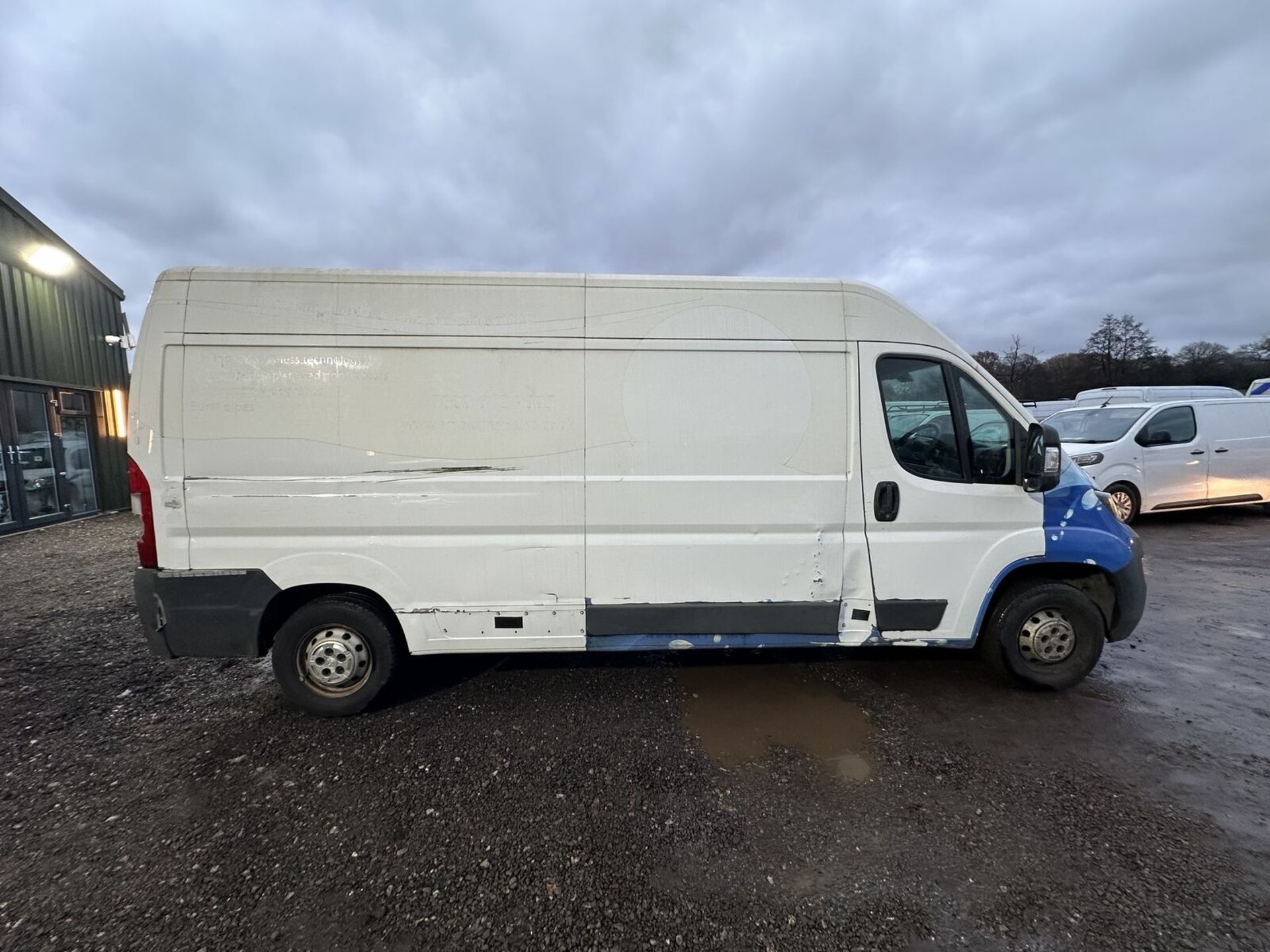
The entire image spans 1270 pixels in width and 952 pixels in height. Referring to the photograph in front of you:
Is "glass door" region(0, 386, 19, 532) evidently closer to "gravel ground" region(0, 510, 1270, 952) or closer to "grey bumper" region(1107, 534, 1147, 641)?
"gravel ground" region(0, 510, 1270, 952)

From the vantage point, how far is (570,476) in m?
3.20

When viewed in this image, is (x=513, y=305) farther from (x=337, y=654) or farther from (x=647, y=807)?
(x=647, y=807)

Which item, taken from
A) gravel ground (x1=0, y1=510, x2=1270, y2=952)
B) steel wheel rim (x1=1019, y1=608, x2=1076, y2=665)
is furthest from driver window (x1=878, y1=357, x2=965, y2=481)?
gravel ground (x1=0, y1=510, x2=1270, y2=952)

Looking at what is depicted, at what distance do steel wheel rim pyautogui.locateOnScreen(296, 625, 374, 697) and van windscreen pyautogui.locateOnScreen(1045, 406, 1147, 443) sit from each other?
9.73 metres

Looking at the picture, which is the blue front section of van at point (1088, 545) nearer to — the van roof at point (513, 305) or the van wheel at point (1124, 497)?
the van roof at point (513, 305)

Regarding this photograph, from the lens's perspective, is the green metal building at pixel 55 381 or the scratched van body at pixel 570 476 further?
the green metal building at pixel 55 381

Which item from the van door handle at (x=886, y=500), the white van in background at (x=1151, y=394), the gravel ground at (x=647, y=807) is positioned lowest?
the gravel ground at (x=647, y=807)

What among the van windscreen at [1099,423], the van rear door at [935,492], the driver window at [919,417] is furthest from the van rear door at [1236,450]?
the driver window at [919,417]

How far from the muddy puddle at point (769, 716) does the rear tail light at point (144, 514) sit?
10.1 ft

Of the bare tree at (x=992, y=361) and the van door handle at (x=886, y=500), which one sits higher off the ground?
the bare tree at (x=992, y=361)

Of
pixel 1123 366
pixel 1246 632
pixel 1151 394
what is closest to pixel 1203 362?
pixel 1123 366

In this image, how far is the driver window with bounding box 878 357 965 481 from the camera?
10.9ft

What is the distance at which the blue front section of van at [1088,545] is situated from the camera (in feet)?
11.0

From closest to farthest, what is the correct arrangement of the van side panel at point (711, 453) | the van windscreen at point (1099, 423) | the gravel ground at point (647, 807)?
the gravel ground at point (647, 807)
the van side panel at point (711, 453)
the van windscreen at point (1099, 423)
